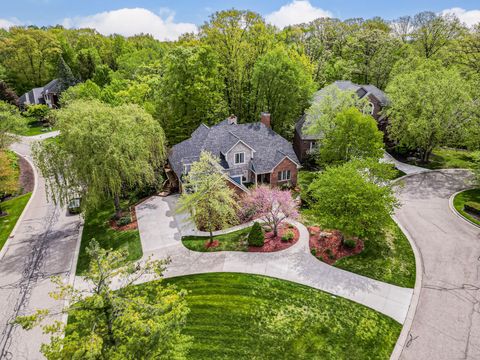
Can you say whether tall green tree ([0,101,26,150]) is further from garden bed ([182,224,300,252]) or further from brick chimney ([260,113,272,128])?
brick chimney ([260,113,272,128])

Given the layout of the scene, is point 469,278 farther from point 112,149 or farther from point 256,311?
point 112,149

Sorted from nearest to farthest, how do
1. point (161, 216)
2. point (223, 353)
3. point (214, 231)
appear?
1. point (223, 353)
2. point (214, 231)
3. point (161, 216)

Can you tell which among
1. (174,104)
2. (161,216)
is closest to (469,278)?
(161,216)

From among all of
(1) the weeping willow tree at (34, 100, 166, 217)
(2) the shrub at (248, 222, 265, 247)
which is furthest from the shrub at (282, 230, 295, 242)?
(1) the weeping willow tree at (34, 100, 166, 217)

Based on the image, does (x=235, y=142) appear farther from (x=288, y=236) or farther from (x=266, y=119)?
(x=288, y=236)

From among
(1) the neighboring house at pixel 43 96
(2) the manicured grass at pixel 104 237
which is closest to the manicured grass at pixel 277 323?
(2) the manicured grass at pixel 104 237

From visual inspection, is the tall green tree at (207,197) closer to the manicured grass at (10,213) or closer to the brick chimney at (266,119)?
the brick chimney at (266,119)

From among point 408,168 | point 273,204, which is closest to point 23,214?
point 273,204
